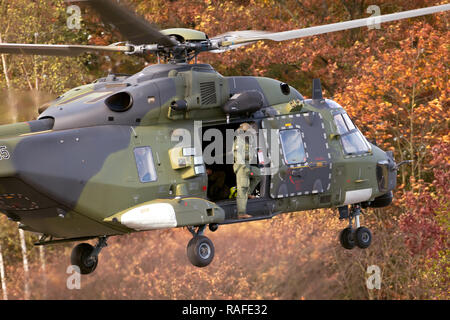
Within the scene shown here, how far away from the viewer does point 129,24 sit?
541 inches

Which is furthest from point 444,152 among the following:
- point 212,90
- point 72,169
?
point 72,169

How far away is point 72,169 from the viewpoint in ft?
46.0

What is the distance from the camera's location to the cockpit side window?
56.2ft

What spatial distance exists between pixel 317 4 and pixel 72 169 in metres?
18.4

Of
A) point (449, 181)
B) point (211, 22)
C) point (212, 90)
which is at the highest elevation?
point (211, 22)

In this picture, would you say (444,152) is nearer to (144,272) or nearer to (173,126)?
(144,272)

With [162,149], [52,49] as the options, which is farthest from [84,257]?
[52,49]

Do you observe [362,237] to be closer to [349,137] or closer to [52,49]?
[349,137]

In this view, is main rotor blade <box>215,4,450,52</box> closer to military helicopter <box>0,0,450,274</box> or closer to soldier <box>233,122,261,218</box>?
military helicopter <box>0,0,450,274</box>

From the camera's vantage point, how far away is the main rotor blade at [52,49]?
1484cm

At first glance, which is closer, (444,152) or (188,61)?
(188,61)

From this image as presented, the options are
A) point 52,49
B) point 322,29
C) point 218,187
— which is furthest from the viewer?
point 218,187

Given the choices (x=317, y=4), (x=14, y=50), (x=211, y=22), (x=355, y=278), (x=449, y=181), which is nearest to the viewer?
(x=14, y=50)

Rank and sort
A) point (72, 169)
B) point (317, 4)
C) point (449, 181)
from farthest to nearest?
point (317, 4), point (449, 181), point (72, 169)
